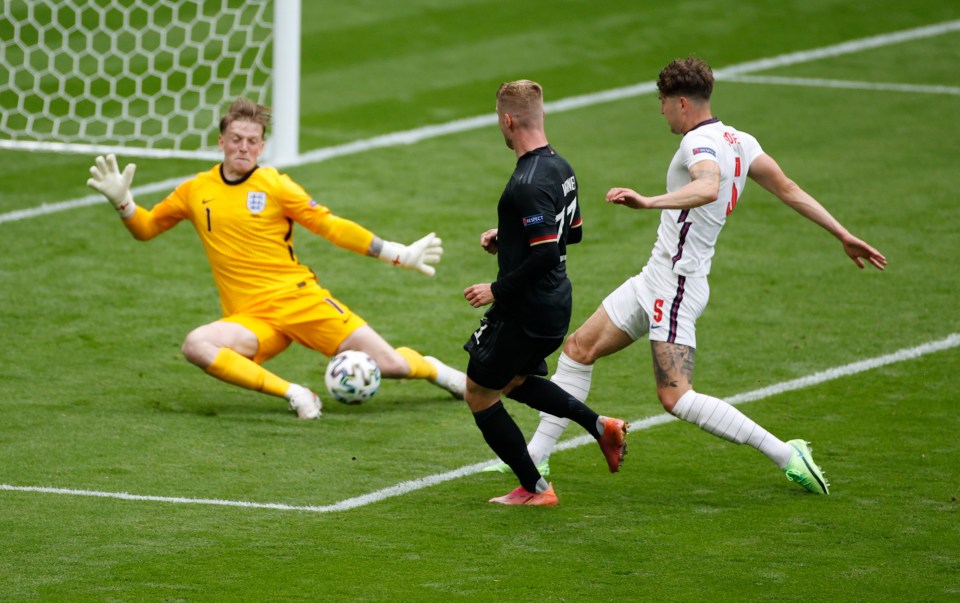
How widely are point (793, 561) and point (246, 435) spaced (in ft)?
10.1

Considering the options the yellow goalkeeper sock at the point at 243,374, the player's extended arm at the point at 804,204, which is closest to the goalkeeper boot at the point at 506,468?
the yellow goalkeeper sock at the point at 243,374

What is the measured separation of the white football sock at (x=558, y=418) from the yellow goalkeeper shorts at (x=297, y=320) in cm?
167

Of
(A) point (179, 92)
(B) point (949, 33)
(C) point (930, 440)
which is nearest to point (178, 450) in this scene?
(C) point (930, 440)

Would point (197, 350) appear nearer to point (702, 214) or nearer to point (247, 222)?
point (247, 222)

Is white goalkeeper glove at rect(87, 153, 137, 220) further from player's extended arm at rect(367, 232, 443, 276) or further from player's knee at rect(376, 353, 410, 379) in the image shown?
player's knee at rect(376, 353, 410, 379)

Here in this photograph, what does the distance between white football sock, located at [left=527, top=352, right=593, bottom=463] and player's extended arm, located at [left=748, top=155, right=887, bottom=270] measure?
120 cm

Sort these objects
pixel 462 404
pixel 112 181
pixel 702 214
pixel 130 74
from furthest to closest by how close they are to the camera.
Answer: pixel 130 74 → pixel 462 404 → pixel 112 181 → pixel 702 214

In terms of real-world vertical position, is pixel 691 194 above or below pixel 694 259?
above

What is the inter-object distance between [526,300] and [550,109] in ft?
31.5

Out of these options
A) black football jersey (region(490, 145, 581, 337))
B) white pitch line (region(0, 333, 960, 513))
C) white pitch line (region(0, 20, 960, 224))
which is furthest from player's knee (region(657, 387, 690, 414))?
white pitch line (region(0, 20, 960, 224))

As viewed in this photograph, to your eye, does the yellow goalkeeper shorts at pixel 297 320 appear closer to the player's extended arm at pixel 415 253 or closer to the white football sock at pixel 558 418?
the player's extended arm at pixel 415 253

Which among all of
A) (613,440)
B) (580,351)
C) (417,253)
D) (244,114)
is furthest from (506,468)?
(244,114)

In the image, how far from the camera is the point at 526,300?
6344 mm

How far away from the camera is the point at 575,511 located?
21.6ft
